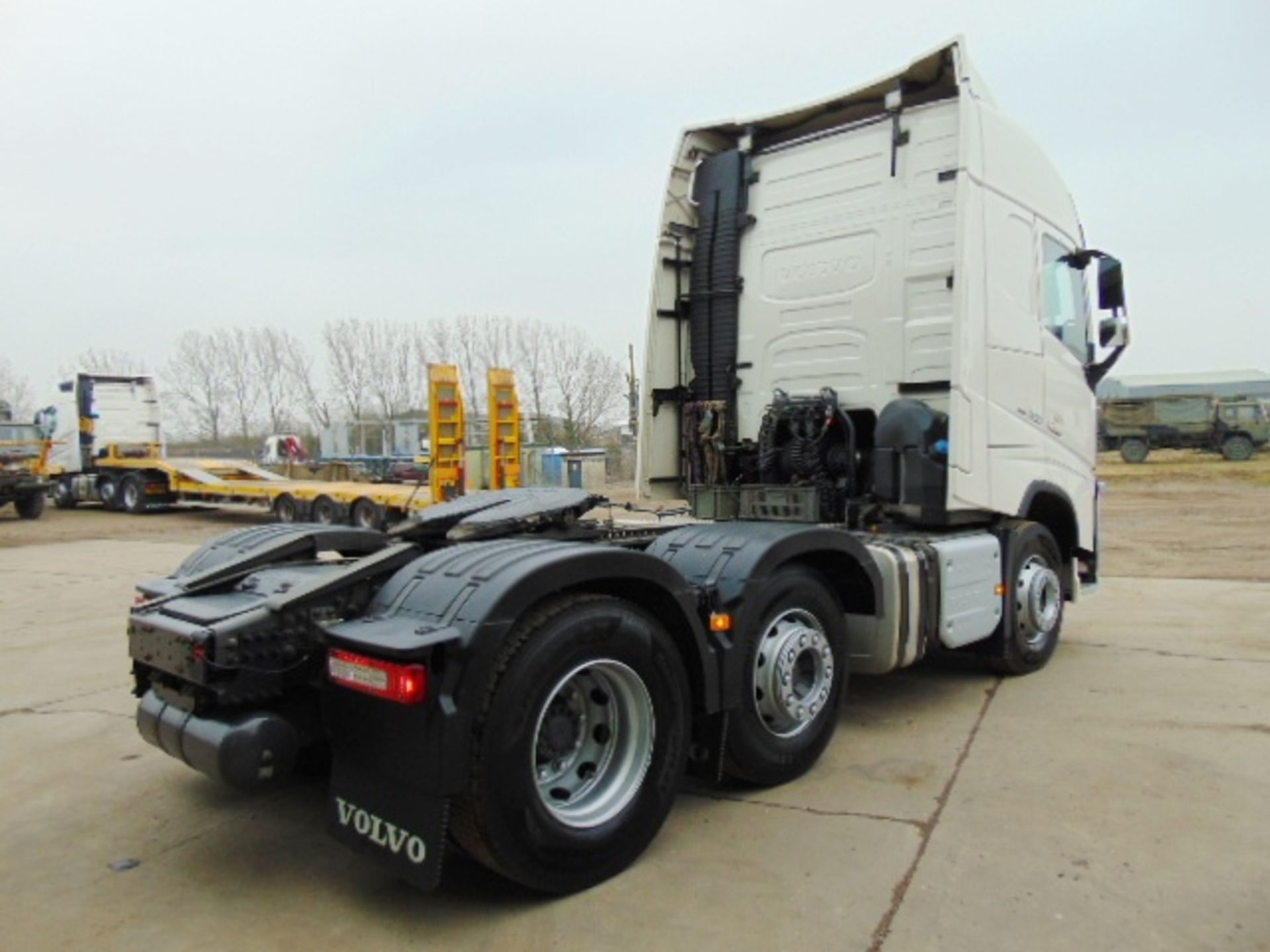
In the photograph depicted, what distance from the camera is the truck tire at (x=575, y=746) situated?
2840mm

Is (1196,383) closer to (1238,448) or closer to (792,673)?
(1238,448)

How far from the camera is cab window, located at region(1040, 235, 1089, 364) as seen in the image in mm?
6086

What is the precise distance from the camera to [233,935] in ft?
9.37

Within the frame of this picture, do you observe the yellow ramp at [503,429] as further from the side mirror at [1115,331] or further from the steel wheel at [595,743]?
the steel wheel at [595,743]

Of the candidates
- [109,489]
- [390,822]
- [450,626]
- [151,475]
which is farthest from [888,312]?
[109,489]

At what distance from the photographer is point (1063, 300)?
6.28 metres

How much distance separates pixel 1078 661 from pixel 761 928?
14.5 ft

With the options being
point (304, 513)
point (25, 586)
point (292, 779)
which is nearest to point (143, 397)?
point (304, 513)

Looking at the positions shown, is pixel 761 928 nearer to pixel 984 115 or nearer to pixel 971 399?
pixel 971 399

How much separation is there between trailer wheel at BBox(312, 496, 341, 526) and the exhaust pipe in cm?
1479

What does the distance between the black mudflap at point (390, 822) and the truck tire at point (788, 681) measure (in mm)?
1444

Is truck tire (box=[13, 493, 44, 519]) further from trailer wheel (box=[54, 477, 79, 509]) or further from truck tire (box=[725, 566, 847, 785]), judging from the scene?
truck tire (box=[725, 566, 847, 785])

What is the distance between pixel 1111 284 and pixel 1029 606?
7.82 ft

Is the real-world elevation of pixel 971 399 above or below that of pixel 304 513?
above
